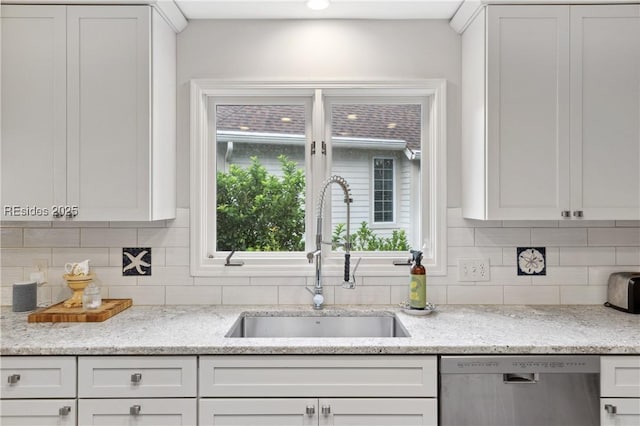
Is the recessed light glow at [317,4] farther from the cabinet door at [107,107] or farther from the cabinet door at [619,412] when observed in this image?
the cabinet door at [619,412]

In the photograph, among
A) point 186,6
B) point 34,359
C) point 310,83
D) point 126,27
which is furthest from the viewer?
point 310,83

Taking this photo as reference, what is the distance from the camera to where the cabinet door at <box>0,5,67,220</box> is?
1886mm

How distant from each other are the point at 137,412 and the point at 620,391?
A: 184 cm

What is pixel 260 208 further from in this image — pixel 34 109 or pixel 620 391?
pixel 620 391

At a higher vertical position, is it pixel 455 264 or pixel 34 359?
pixel 455 264

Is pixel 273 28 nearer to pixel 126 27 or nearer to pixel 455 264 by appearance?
pixel 126 27

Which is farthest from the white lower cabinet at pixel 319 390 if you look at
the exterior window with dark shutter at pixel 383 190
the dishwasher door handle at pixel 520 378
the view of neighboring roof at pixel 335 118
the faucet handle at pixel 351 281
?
the view of neighboring roof at pixel 335 118

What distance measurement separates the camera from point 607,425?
159cm

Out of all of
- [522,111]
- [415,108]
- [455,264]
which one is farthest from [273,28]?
[455,264]

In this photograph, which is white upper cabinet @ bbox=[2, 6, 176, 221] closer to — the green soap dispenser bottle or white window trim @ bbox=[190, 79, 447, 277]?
white window trim @ bbox=[190, 79, 447, 277]

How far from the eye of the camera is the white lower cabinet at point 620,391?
1.58 meters

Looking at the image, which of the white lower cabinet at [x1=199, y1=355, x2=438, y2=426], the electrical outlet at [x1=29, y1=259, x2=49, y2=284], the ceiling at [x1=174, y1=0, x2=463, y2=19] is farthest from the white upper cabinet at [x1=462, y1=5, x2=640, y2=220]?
the electrical outlet at [x1=29, y1=259, x2=49, y2=284]

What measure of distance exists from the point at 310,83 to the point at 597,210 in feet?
4.96

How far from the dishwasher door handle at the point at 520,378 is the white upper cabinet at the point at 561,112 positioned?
2.22 ft
